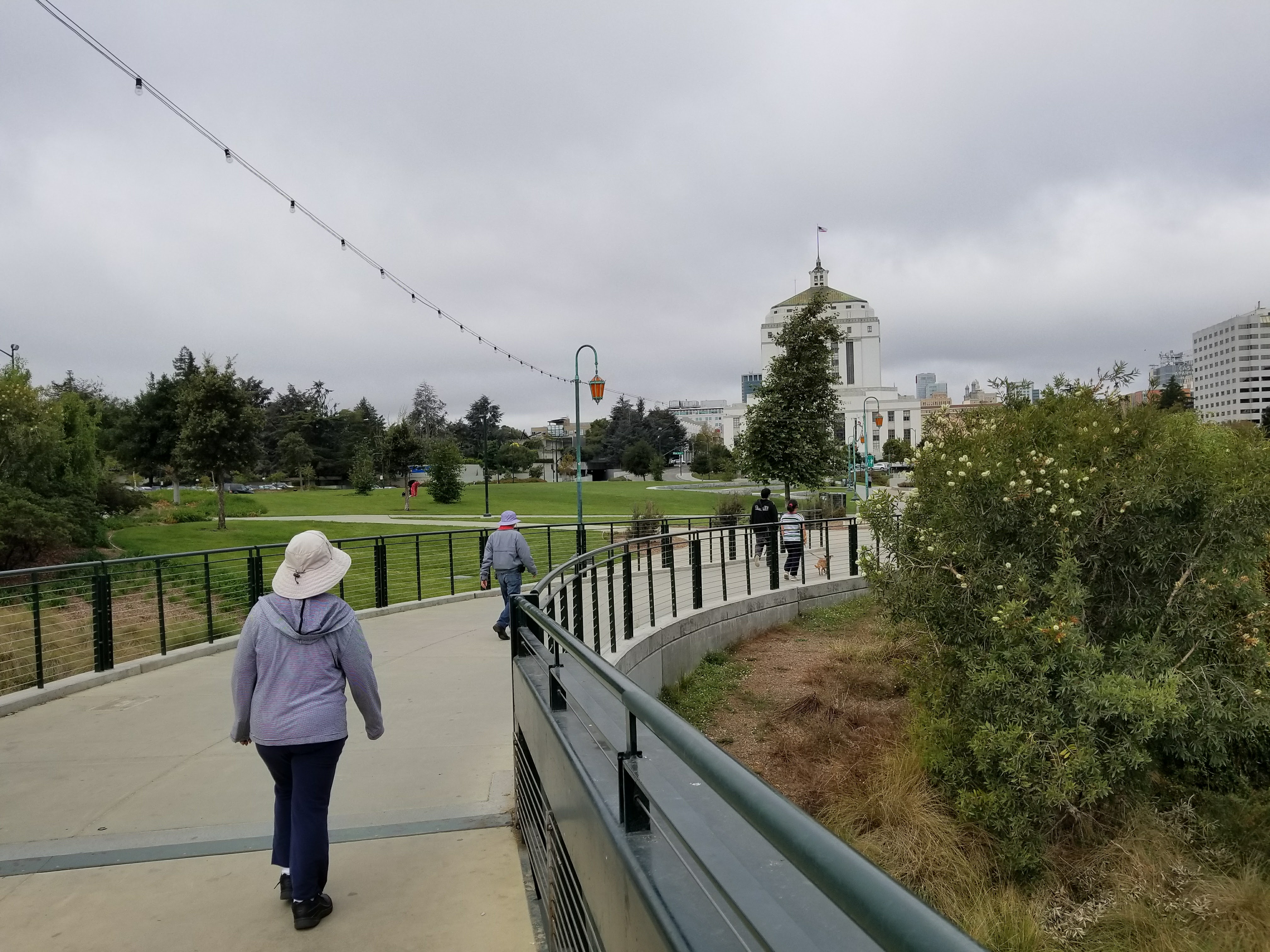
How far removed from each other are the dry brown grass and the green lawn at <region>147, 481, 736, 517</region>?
1085 inches

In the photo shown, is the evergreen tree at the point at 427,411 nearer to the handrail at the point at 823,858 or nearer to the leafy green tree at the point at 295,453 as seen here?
the leafy green tree at the point at 295,453

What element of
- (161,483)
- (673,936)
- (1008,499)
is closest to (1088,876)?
(1008,499)

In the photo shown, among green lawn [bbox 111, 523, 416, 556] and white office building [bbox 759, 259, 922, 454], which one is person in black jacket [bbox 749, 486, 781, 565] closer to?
green lawn [bbox 111, 523, 416, 556]

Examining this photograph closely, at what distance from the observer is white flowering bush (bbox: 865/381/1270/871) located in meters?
6.27

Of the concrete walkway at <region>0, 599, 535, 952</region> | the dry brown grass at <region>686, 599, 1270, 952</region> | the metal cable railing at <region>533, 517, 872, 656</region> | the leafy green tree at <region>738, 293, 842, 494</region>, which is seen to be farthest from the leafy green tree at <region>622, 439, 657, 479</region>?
the concrete walkway at <region>0, 599, 535, 952</region>

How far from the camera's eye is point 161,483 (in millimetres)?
77062

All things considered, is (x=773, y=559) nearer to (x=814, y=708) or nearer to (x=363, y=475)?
(x=814, y=708)

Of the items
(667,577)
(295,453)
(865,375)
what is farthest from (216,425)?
(865,375)

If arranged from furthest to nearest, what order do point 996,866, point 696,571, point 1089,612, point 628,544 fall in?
point 696,571, point 628,544, point 1089,612, point 996,866

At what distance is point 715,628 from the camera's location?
12.0 m

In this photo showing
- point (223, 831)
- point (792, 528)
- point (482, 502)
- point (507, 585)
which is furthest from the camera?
point (482, 502)

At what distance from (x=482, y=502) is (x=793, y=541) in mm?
40790

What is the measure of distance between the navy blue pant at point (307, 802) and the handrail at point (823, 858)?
235cm

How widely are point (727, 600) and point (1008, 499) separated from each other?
639cm
